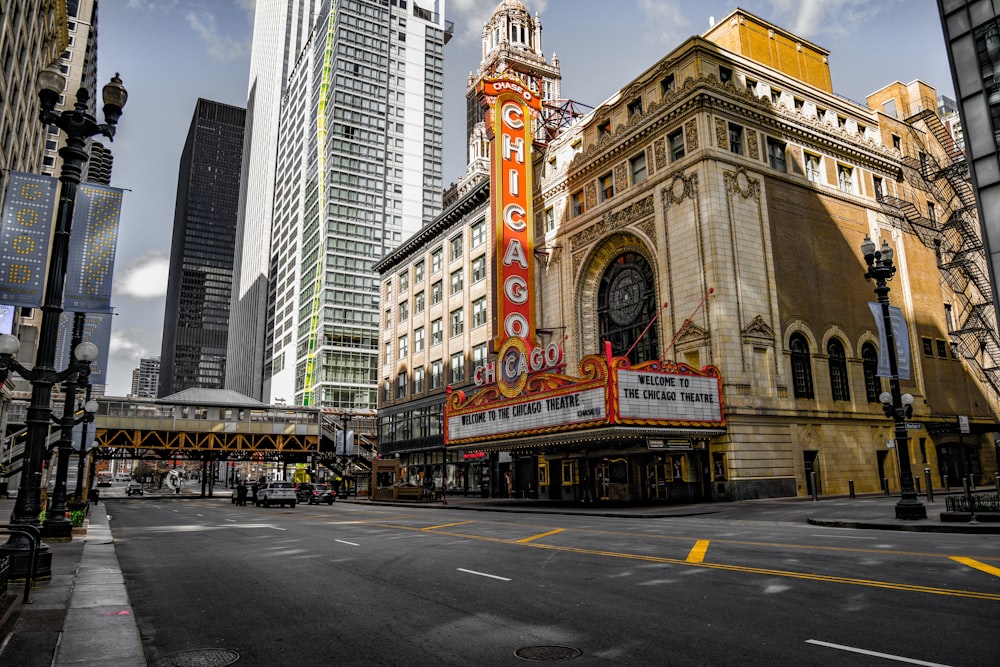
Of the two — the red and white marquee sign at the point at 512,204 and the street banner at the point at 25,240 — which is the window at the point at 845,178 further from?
the street banner at the point at 25,240

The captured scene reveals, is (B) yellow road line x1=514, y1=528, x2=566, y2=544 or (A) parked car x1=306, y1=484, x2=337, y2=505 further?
(A) parked car x1=306, y1=484, x2=337, y2=505

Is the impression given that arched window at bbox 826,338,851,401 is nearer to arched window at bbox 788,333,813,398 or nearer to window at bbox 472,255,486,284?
arched window at bbox 788,333,813,398

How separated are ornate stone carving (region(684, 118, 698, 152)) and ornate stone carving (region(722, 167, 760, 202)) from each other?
2282 mm

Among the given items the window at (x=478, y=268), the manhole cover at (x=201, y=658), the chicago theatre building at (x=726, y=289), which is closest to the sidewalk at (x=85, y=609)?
the manhole cover at (x=201, y=658)

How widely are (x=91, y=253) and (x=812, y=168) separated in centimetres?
3988

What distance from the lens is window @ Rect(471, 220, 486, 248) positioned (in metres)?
55.8

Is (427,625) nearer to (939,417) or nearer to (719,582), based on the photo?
(719,582)

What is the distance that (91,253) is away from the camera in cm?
1404

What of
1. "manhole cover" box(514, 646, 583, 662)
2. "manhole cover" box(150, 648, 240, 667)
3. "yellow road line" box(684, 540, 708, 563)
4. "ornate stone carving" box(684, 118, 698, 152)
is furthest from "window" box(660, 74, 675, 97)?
"manhole cover" box(150, 648, 240, 667)

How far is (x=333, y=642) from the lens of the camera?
720cm

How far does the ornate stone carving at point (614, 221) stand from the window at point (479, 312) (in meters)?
12.0

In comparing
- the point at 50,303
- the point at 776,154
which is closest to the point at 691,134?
the point at 776,154

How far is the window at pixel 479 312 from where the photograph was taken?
54.7 m

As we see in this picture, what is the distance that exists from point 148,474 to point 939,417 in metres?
190
